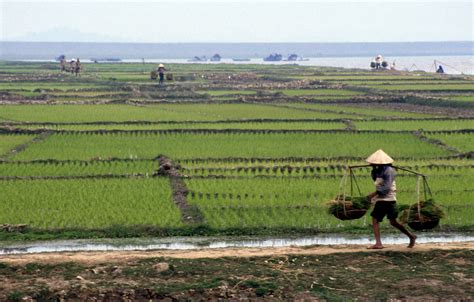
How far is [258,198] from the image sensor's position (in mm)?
12867

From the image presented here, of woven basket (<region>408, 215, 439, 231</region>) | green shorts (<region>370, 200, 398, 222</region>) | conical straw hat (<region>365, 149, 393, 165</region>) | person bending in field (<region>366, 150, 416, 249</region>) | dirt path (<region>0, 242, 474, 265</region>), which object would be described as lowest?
dirt path (<region>0, 242, 474, 265</region>)

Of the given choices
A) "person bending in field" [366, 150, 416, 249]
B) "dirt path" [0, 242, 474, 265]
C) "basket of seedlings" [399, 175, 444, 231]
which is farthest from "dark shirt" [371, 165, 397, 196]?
"dirt path" [0, 242, 474, 265]

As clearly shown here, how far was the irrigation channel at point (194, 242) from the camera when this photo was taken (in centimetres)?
1022

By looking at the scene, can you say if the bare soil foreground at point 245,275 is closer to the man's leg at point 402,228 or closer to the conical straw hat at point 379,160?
the man's leg at point 402,228

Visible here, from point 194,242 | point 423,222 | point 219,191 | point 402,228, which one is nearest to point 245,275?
point 402,228

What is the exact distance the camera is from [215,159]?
53.8 ft

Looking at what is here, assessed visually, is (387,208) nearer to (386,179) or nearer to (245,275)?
(386,179)

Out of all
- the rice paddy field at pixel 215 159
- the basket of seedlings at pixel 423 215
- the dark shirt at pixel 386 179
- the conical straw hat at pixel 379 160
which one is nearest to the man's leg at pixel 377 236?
the basket of seedlings at pixel 423 215

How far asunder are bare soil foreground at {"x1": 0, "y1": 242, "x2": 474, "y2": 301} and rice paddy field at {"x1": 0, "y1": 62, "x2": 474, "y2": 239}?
203 centimetres

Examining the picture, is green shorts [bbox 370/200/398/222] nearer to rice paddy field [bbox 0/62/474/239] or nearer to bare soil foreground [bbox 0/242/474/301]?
bare soil foreground [bbox 0/242/474/301]

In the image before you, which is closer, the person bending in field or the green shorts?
the person bending in field

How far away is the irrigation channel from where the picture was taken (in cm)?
1022

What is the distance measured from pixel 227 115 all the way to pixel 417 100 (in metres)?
8.53

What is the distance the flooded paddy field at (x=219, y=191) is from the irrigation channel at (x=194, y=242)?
0.09ft
